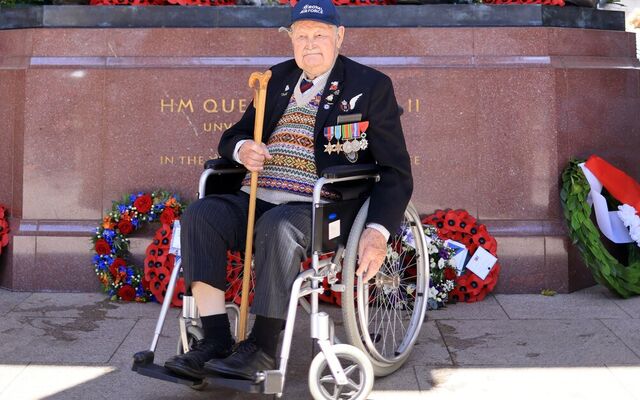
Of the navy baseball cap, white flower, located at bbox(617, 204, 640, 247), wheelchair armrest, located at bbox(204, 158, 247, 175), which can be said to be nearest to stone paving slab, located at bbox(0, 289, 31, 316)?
wheelchair armrest, located at bbox(204, 158, 247, 175)

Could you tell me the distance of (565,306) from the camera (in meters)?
5.29

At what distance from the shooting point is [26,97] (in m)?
5.69

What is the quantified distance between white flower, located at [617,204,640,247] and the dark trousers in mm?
2509

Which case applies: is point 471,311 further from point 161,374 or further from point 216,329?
point 161,374

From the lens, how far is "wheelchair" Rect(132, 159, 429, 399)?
350 centimetres

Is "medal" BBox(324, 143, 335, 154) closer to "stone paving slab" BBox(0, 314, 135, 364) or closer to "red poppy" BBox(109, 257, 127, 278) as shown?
"stone paving slab" BBox(0, 314, 135, 364)

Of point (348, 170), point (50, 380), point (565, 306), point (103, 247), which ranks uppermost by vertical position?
point (348, 170)

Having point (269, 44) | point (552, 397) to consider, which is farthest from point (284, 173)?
point (269, 44)

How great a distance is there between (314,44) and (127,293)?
2.15m

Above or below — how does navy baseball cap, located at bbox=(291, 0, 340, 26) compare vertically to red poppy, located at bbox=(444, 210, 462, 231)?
above

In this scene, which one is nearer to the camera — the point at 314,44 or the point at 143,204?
the point at 314,44

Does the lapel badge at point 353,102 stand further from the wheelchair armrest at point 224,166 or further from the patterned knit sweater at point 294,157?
the wheelchair armrest at point 224,166

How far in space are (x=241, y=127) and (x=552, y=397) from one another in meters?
1.77

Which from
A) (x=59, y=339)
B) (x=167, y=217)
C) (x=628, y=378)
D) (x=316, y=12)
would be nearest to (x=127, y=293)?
(x=167, y=217)
